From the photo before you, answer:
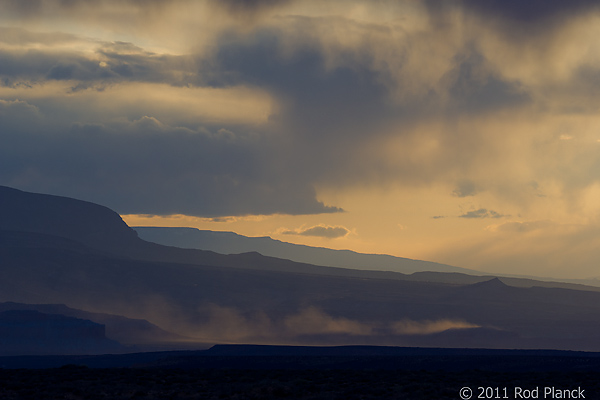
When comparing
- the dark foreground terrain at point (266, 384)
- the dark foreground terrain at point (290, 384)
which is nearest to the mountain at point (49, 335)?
the dark foreground terrain at point (290, 384)

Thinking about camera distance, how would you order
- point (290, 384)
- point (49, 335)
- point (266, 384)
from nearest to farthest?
point (266, 384) < point (290, 384) < point (49, 335)

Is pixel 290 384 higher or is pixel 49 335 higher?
pixel 290 384

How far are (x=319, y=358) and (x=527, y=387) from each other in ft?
142

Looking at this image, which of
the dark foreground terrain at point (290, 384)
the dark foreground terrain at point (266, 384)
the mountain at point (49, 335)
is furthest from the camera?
the mountain at point (49, 335)

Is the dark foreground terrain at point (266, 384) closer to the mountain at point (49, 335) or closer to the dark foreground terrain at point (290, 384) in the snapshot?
the dark foreground terrain at point (290, 384)

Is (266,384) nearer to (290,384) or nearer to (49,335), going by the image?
(290,384)

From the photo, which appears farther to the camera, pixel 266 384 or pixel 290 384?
pixel 290 384

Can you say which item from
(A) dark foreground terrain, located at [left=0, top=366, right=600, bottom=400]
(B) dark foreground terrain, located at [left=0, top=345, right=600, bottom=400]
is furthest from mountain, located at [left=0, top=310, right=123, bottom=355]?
(A) dark foreground terrain, located at [left=0, top=366, right=600, bottom=400]

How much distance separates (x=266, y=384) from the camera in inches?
1711

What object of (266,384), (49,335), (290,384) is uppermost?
(266,384)

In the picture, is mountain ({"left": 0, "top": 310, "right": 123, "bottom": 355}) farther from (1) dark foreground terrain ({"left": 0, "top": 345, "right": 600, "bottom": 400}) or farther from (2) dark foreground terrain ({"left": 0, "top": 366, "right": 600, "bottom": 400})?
(2) dark foreground terrain ({"left": 0, "top": 366, "right": 600, "bottom": 400})

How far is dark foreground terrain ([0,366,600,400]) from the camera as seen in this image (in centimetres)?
4131

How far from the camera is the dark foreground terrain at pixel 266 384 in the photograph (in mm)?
41312

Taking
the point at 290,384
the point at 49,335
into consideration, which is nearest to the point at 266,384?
the point at 290,384
